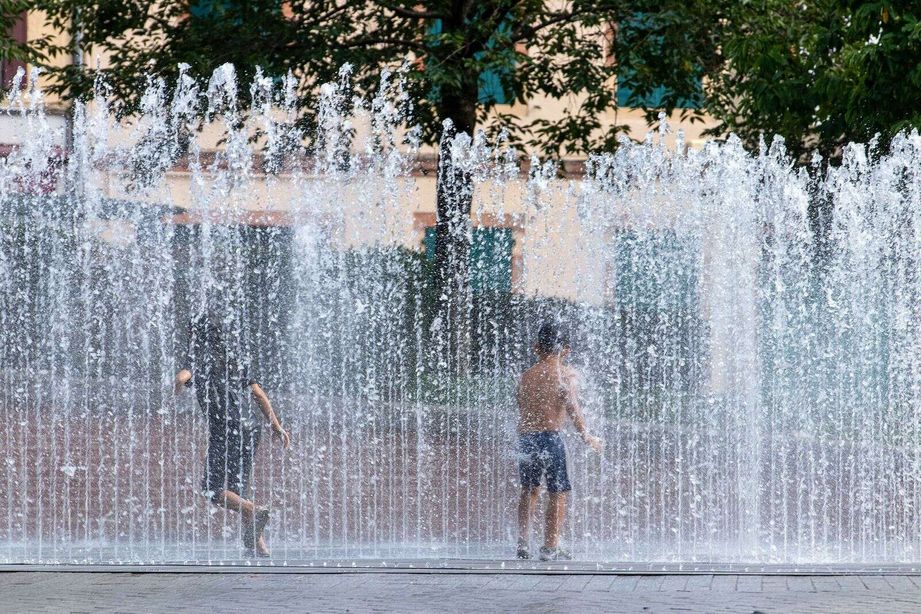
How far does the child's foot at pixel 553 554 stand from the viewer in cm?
911

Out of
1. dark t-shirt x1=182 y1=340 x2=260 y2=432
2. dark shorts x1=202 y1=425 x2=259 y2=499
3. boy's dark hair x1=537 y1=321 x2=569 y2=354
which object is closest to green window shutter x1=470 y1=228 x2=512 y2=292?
dark t-shirt x1=182 y1=340 x2=260 y2=432

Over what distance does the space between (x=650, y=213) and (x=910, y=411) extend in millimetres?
2869

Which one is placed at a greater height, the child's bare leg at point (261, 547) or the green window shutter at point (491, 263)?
the green window shutter at point (491, 263)

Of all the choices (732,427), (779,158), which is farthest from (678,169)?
(779,158)

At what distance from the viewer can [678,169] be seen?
13.0 metres

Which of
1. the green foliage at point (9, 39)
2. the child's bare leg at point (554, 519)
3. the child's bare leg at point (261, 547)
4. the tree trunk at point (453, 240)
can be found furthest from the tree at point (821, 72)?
the green foliage at point (9, 39)

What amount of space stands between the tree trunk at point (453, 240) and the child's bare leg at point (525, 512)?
6755 mm

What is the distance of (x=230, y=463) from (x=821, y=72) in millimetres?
8261

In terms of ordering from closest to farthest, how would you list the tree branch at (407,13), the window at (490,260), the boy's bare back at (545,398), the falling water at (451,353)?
1. the boy's bare back at (545,398)
2. the falling water at (451,353)
3. the tree branch at (407,13)
4. the window at (490,260)

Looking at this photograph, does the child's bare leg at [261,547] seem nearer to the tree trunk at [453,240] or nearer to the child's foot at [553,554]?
the child's foot at [553,554]

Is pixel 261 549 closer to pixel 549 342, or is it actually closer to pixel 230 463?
pixel 230 463

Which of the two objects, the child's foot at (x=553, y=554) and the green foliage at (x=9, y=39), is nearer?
the child's foot at (x=553, y=554)

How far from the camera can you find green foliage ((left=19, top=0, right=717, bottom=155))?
1648 cm

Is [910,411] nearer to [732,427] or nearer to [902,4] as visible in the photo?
[732,427]
